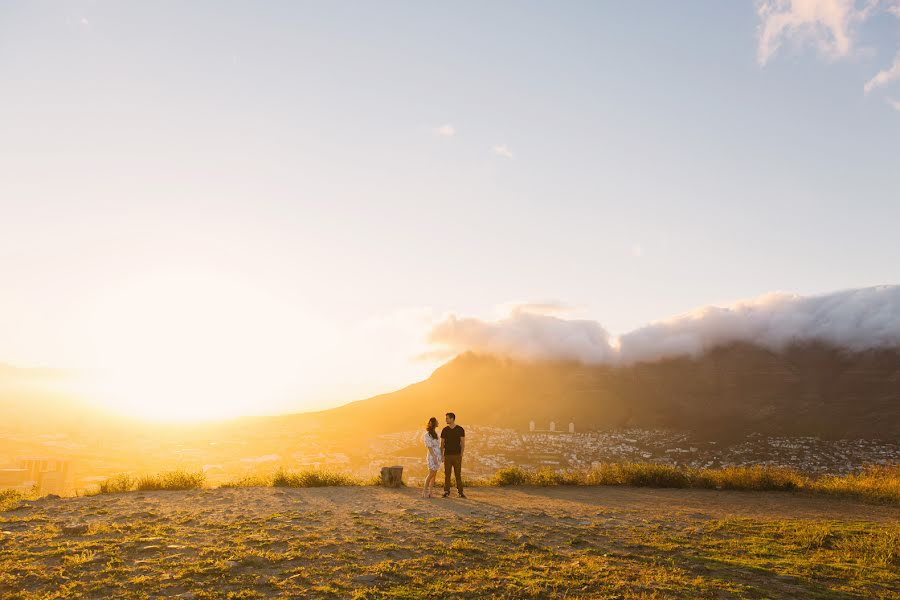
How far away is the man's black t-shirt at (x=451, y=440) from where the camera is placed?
51.7ft

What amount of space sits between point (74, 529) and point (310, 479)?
834cm

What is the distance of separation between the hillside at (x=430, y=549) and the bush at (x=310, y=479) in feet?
11.1

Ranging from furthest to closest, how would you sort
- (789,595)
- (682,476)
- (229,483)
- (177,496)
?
(682,476), (229,483), (177,496), (789,595)

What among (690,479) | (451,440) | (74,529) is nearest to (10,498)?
(74,529)

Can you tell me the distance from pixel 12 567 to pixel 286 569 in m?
3.87

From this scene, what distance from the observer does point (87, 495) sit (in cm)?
1417

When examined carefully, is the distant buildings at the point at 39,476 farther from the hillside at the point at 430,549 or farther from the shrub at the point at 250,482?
the hillside at the point at 430,549

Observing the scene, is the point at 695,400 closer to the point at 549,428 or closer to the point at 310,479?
the point at 549,428

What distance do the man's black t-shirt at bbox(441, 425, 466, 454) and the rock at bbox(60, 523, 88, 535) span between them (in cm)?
910

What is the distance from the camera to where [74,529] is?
9492mm

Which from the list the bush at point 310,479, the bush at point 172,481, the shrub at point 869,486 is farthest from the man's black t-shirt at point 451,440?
the shrub at point 869,486

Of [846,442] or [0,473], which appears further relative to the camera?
[846,442]

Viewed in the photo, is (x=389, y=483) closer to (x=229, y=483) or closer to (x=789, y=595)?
(x=229, y=483)

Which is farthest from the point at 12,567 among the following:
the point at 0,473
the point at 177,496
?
the point at 0,473
